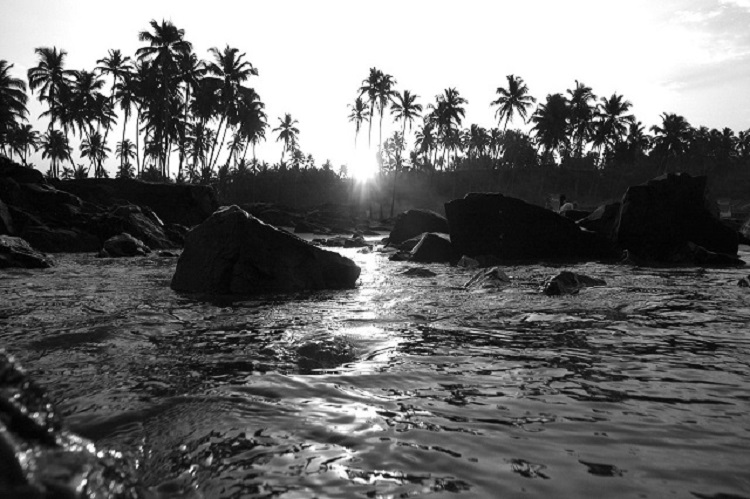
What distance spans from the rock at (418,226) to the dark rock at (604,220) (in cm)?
611

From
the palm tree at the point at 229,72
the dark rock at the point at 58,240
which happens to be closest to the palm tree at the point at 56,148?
the palm tree at the point at 229,72

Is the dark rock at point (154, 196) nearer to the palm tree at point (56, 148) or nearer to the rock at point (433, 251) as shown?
the rock at point (433, 251)

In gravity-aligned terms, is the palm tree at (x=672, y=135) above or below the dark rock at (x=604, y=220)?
above

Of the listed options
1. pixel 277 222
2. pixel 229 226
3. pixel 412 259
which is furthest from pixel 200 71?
pixel 229 226

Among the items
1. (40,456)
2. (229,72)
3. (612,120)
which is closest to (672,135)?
(612,120)

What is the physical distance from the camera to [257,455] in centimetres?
193

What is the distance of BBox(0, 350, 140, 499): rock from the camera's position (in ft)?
2.92

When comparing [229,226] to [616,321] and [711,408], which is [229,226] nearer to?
[616,321]

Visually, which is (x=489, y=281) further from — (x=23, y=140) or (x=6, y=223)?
(x=23, y=140)

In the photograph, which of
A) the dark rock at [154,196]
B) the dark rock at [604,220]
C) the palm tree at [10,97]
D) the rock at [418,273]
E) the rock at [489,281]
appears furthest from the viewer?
the palm tree at [10,97]

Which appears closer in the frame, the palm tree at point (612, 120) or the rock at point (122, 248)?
the rock at point (122, 248)

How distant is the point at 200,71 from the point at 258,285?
131ft

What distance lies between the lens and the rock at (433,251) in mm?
13367

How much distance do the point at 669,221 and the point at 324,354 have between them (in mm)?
12271
